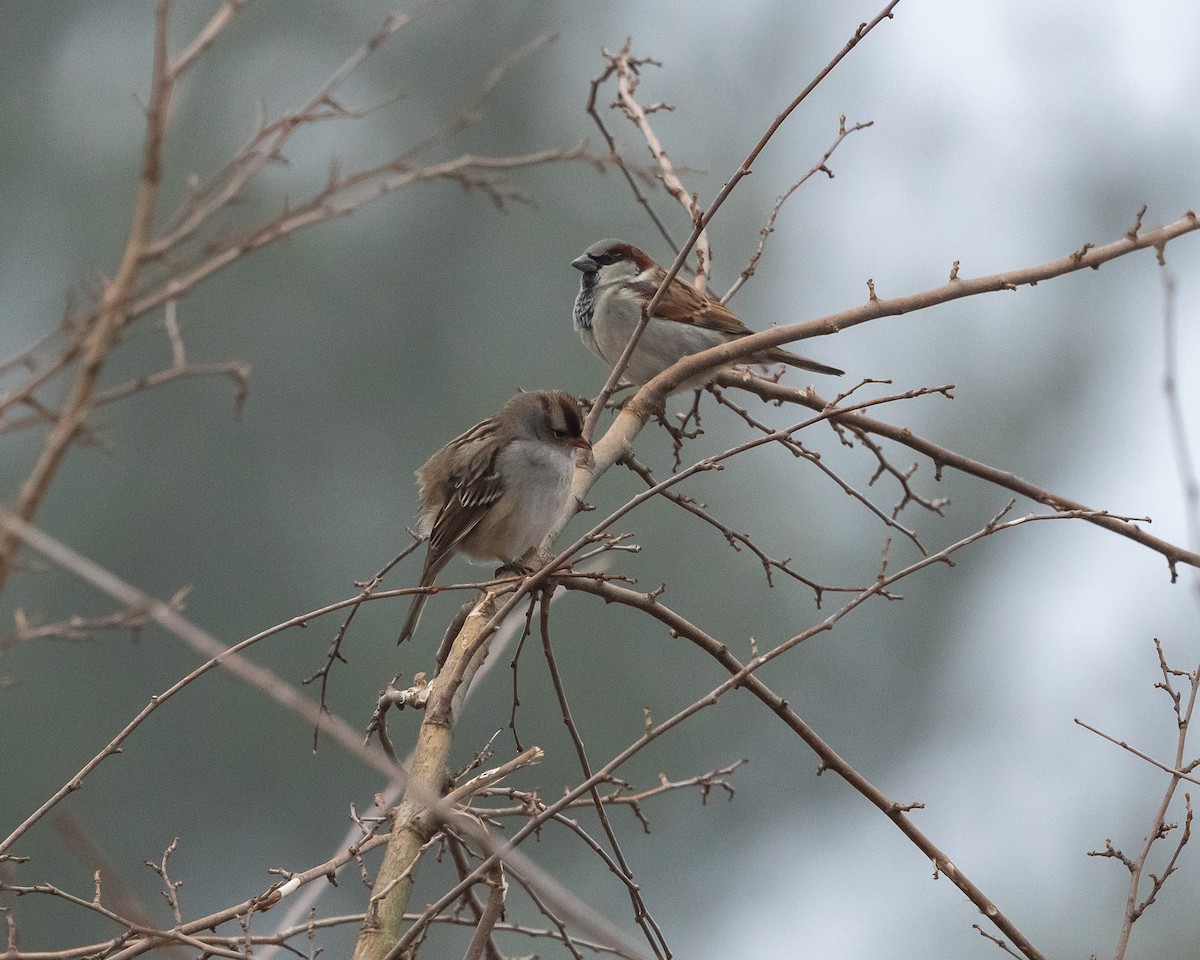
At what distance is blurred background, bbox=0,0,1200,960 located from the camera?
16.5 metres

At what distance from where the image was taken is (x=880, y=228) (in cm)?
2523

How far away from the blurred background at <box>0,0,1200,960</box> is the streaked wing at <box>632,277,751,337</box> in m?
7.98

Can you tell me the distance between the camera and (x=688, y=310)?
18.1 feet

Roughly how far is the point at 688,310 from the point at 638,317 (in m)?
0.25

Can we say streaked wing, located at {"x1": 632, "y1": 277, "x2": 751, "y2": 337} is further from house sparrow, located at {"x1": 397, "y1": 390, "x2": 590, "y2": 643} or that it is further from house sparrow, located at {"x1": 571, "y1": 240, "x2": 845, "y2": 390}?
house sparrow, located at {"x1": 397, "y1": 390, "x2": 590, "y2": 643}

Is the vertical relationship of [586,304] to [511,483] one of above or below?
above

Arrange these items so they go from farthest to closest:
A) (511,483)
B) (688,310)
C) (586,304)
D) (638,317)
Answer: (586,304)
(688,310)
(638,317)
(511,483)

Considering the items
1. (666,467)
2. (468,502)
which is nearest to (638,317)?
(468,502)

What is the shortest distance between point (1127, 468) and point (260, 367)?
501 inches

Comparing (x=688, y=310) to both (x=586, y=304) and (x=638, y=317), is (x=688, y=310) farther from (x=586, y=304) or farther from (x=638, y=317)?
(x=586, y=304)

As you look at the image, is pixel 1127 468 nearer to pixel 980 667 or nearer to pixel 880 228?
pixel 980 667

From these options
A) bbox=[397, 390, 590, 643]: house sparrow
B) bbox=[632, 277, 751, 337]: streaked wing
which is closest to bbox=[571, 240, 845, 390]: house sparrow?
bbox=[632, 277, 751, 337]: streaked wing

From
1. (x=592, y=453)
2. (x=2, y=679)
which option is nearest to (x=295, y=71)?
(x=592, y=453)

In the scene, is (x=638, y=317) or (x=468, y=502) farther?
(x=638, y=317)
